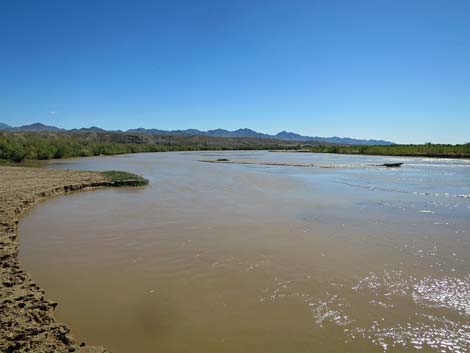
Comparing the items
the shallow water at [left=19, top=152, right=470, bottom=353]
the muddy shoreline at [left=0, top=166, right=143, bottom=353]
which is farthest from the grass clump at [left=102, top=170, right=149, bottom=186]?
the muddy shoreline at [left=0, top=166, right=143, bottom=353]

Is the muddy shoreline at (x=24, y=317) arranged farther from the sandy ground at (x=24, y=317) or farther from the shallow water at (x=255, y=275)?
the shallow water at (x=255, y=275)

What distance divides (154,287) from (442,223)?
345 inches

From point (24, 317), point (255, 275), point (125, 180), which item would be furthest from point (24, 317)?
point (125, 180)

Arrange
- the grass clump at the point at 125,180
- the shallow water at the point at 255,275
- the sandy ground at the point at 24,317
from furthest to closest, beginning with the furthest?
1. the grass clump at the point at 125,180
2. the shallow water at the point at 255,275
3. the sandy ground at the point at 24,317

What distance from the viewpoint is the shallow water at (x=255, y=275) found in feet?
A: 14.4

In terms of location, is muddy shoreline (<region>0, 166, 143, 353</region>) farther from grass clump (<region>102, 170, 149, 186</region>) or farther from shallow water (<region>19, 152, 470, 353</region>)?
grass clump (<region>102, 170, 149, 186</region>)

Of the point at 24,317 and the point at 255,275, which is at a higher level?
the point at 24,317

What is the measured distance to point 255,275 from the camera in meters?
6.28

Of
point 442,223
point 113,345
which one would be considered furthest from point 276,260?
point 442,223

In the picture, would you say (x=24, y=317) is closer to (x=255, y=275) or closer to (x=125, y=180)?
(x=255, y=275)

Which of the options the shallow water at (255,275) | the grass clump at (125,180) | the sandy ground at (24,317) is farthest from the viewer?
the grass clump at (125,180)

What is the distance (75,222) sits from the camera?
10.1 m

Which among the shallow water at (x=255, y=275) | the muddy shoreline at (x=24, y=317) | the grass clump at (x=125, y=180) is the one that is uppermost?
the grass clump at (x=125, y=180)

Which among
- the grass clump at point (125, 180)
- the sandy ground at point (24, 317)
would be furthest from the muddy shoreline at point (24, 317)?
the grass clump at point (125, 180)
